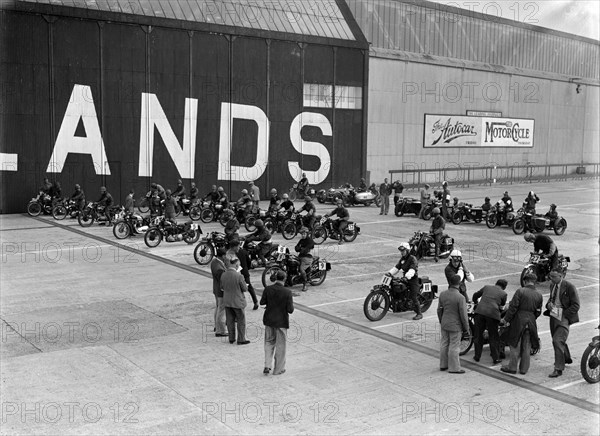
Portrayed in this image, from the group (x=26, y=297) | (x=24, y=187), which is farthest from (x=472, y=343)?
(x=24, y=187)

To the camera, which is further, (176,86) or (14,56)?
(176,86)

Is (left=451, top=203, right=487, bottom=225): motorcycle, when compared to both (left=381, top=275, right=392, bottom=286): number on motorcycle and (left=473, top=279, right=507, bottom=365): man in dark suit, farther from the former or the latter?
(left=473, top=279, right=507, bottom=365): man in dark suit

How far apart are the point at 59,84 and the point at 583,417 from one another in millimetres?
30281

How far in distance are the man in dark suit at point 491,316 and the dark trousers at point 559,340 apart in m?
0.93

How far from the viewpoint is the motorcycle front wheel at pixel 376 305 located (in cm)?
1591

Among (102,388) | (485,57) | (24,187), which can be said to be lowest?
(102,388)

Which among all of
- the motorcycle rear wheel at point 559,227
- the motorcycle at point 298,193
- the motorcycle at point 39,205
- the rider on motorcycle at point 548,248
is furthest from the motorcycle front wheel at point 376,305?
the motorcycle at point 298,193

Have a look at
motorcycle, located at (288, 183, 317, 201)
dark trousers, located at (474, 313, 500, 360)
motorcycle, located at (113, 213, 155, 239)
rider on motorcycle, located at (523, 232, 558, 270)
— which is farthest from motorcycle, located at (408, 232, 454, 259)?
motorcycle, located at (288, 183, 317, 201)

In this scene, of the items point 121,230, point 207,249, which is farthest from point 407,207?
point 207,249

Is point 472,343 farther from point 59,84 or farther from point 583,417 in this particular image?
point 59,84

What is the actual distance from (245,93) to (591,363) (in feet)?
104

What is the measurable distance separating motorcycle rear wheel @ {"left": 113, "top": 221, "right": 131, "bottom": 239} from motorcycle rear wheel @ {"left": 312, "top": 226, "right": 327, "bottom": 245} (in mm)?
6865

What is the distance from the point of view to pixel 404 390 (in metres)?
11.5

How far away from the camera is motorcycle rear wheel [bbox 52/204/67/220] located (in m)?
32.1
